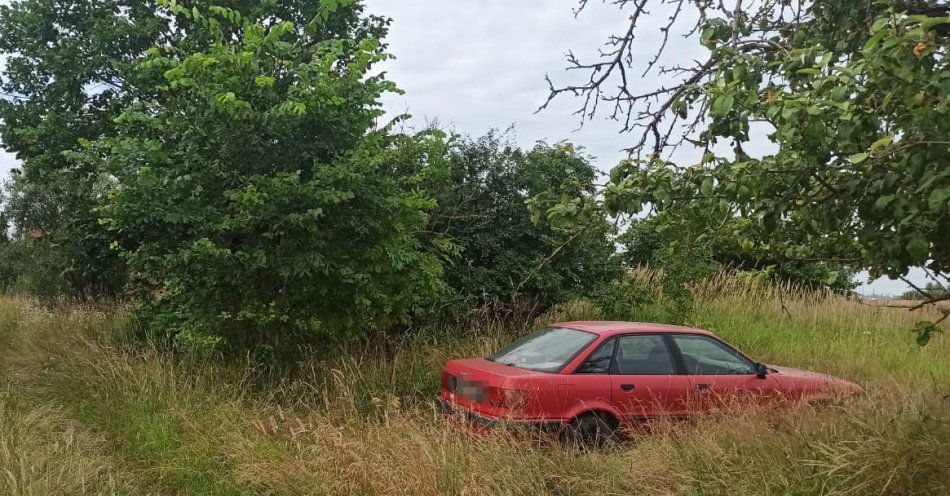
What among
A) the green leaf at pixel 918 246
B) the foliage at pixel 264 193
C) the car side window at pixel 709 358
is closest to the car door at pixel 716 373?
the car side window at pixel 709 358

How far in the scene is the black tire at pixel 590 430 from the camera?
6.10 meters

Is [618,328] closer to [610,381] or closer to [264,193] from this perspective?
[610,381]

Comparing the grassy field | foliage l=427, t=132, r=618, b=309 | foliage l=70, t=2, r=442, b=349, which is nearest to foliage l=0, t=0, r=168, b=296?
the grassy field

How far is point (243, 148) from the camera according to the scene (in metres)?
7.96

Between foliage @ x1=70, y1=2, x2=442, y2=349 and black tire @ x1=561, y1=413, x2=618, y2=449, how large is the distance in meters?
2.94

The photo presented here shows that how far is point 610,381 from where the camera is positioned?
653 centimetres

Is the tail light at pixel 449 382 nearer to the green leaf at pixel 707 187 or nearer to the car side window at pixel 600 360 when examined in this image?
the car side window at pixel 600 360

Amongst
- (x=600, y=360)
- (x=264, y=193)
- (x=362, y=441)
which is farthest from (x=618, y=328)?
(x=264, y=193)

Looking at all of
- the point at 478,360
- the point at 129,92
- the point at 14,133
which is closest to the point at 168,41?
the point at 129,92

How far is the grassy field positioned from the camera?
4.54 meters

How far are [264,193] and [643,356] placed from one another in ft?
13.2

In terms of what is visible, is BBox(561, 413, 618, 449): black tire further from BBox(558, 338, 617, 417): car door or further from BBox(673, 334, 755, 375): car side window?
BBox(673, 334, 755, 375): car side window

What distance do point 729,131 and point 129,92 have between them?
11846mm

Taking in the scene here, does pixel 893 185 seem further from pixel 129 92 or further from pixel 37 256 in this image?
pixel 37 256
